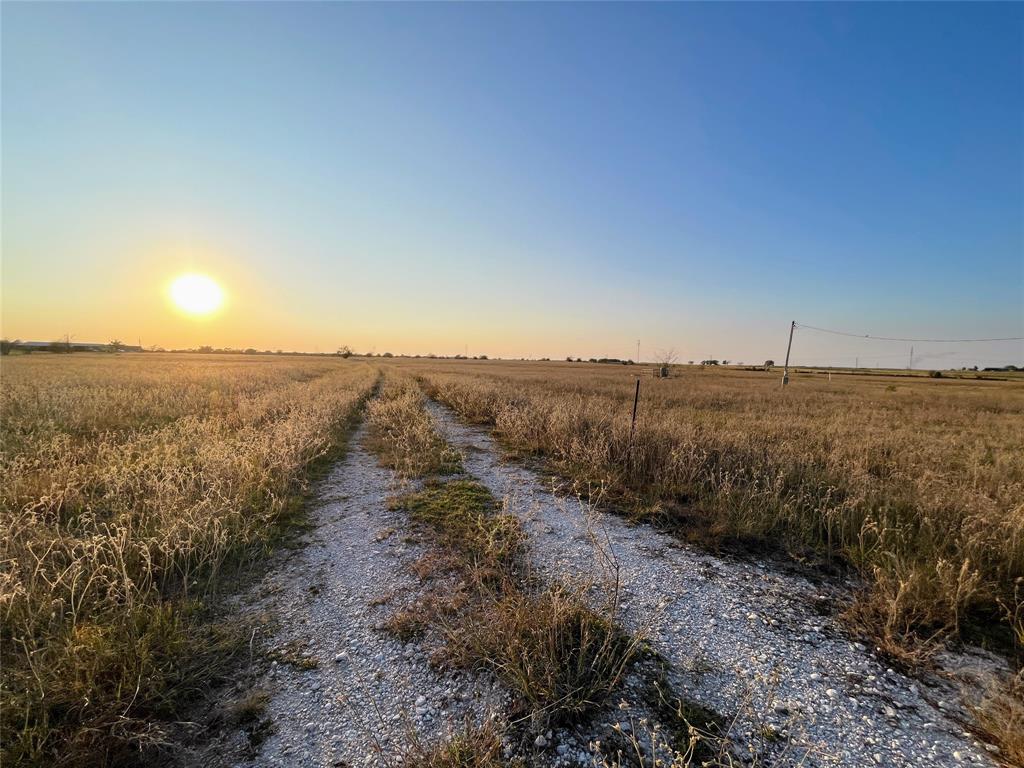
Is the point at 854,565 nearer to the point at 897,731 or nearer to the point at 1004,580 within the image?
the point at 1004,580

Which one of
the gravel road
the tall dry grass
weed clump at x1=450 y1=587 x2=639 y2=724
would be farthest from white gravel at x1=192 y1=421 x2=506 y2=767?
the tall dry grass

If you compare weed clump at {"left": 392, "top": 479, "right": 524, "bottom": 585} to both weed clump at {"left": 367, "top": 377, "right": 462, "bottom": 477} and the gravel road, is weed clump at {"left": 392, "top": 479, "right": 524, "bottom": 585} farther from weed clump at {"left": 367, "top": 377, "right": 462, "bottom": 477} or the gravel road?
weed clump at {"left": 367, "top": 377, "right": 462, "bottom": 477}

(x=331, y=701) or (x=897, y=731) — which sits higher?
(x=897, y=731)

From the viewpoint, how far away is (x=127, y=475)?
554 cm

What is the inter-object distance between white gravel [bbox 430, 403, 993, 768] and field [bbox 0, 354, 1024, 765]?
359 mm

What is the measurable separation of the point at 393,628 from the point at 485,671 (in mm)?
1011

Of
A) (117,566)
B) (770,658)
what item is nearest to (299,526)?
(117,566)

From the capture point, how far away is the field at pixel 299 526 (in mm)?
2799

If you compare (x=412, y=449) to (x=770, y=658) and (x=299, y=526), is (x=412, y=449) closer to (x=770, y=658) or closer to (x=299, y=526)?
(x=299, y=526)

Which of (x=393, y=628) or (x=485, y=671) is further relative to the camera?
(x=393, y=628)

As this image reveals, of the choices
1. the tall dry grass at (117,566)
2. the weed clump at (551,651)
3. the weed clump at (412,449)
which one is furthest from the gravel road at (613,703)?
the weed clump at (412,449)

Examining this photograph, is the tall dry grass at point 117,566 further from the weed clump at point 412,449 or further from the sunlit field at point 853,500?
the sunlit field at point 853,500

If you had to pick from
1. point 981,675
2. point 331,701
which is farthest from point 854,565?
point 331,701

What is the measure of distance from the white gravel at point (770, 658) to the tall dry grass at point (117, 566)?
3406 mm
